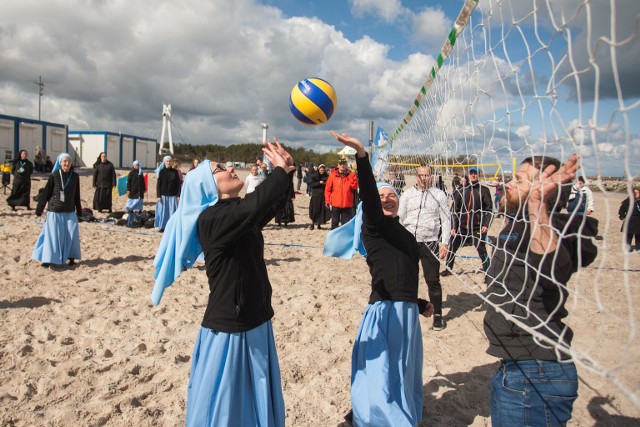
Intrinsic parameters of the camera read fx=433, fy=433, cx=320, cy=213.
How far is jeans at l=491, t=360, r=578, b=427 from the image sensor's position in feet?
5.59

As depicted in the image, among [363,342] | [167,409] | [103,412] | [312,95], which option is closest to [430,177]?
[312,95]

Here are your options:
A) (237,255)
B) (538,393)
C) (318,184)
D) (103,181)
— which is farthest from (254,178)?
(538,393)

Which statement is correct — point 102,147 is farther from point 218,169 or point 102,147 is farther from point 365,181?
point 365,181

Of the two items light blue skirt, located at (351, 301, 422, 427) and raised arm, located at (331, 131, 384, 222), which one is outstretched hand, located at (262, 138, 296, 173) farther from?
light blue skirt, located at (351, 301, 422, 427)

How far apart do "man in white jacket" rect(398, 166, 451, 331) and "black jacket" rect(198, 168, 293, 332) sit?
2496 mm

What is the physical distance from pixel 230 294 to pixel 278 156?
2.38 feet

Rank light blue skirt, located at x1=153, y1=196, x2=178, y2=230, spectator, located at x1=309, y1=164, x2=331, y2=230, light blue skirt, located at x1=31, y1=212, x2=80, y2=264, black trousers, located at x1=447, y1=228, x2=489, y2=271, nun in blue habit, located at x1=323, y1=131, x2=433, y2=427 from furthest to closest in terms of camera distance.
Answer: spectator, located at x1=309, y1=164, x2=331, y2=230, light blue skirt, located at x1=153, y1=196, x2=178, y2=230, light blue skirt, located at x1=31, y1=212, x2=80, y2=264, black trousers, located at x1=447, y1=228, x2=489, y2=271, nun in blue habit, located at x1=323, y1=131, x2=433, y2=427

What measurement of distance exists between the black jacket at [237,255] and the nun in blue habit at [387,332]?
590mm

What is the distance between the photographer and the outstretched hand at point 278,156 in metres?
2.16

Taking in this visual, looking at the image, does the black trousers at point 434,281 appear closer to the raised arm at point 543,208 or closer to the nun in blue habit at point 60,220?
the raised arm at point 543,208

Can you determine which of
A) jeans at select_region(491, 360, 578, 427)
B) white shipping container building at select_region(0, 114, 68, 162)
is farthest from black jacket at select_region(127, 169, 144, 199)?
white shipping container building at select_region(0, 114, 68, 162)

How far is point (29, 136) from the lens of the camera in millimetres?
30969

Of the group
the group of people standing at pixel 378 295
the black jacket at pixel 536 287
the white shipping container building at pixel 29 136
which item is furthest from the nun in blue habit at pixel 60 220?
the white shipping container building at pixel 29 136

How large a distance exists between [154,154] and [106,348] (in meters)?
46.3
